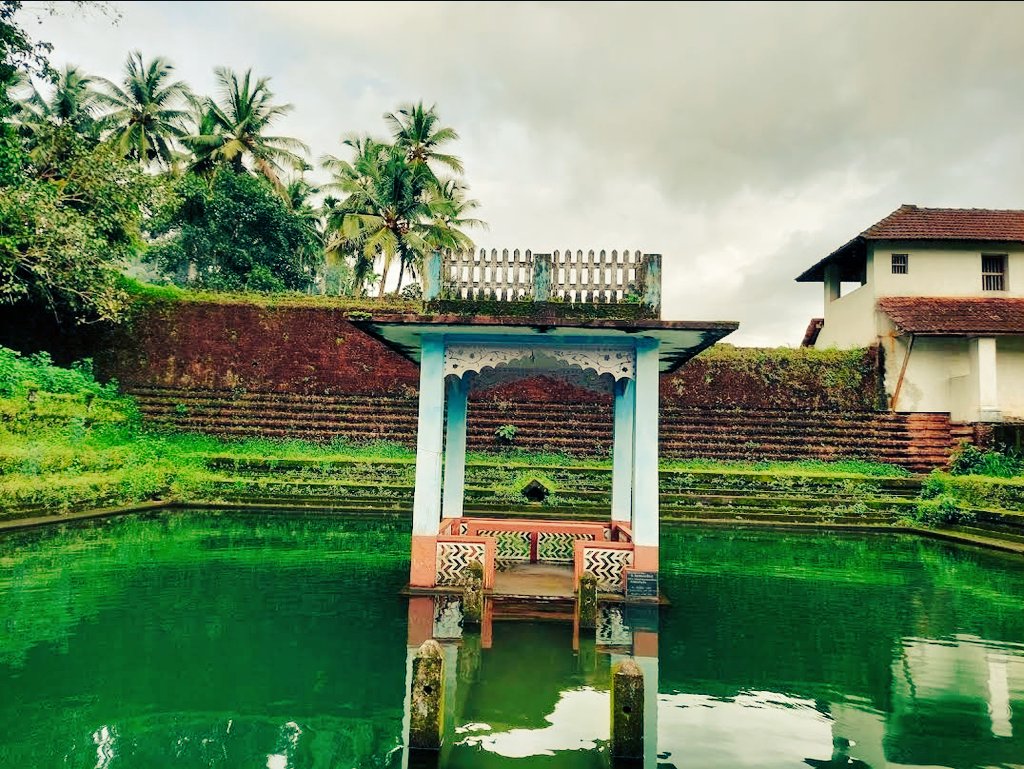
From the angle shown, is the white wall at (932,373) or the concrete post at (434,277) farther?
the white wall at (932,373)

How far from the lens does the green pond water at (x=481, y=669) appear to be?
385 cm

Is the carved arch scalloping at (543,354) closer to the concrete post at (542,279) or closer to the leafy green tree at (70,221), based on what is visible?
the concrete post at (542,279)

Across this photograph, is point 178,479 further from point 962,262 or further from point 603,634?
point 962,262

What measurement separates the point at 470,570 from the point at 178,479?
34.6 feet

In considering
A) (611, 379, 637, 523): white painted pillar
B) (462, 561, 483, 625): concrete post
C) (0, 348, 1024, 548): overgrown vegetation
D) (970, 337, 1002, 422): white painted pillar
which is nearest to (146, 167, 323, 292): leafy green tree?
(0, 348, 1024, 548): overgrown vegetation

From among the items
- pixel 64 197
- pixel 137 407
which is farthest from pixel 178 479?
pixel 64 197

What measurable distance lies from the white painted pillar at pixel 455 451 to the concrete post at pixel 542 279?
98.1 inches

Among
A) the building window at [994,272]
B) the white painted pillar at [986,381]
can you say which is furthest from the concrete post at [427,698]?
the building window at [994,272]

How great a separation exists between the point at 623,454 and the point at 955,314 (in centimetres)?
1488

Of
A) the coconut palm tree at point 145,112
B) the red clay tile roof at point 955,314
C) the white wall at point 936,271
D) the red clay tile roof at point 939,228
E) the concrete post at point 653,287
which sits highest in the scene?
the coconut palm tree at point 145,112

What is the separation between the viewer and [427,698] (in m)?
3.66

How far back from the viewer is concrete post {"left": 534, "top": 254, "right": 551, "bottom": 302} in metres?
7.16

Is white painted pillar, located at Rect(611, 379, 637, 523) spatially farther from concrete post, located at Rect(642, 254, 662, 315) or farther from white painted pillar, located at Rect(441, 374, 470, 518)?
white painted pillar, located at Rect(441, 374, 470, 518)

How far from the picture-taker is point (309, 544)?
416 inches
